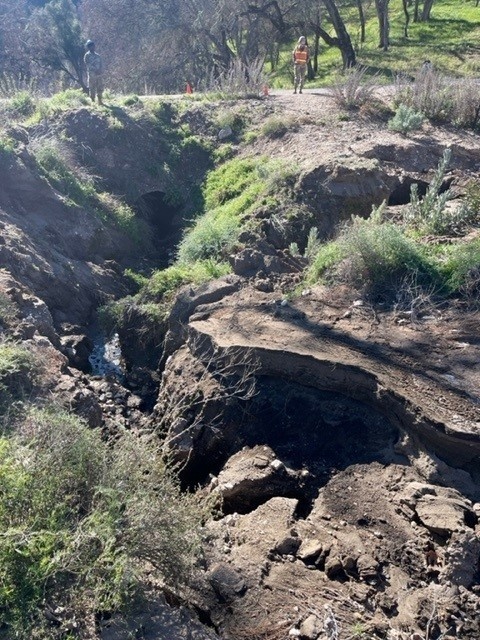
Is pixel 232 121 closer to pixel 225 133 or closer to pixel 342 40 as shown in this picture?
pixel 225 133

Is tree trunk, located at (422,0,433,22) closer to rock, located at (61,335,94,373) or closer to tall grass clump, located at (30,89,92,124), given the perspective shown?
tall grass clump, located at (30,89,92,124)

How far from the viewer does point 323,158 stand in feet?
36.1

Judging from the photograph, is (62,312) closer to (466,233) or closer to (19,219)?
(19,219)

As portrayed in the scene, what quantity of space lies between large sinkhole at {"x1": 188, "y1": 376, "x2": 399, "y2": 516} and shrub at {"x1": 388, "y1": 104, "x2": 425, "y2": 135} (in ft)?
23.7

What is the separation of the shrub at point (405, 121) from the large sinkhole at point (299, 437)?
7.23m

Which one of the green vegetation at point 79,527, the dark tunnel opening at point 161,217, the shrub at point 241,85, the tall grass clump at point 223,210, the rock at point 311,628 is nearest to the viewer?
the green vegetation at point 79,527

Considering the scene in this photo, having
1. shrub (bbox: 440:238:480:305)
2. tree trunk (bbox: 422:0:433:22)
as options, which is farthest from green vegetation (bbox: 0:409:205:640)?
tree trunk (bbox: 422:0:433:22)

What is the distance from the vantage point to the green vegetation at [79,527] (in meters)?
3.86

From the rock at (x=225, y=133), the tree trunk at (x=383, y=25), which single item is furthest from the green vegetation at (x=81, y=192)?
the tree trunk at (x=383, y=25)

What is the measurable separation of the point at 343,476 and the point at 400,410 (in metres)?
0.82

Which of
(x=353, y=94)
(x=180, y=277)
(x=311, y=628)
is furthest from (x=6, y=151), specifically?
(x=311, y=628)

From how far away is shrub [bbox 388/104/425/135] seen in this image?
12.1 m

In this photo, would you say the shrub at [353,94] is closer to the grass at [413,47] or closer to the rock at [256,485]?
the grass at [413,47]

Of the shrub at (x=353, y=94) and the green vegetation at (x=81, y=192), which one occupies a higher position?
the shrub at (x=353, y=94)
